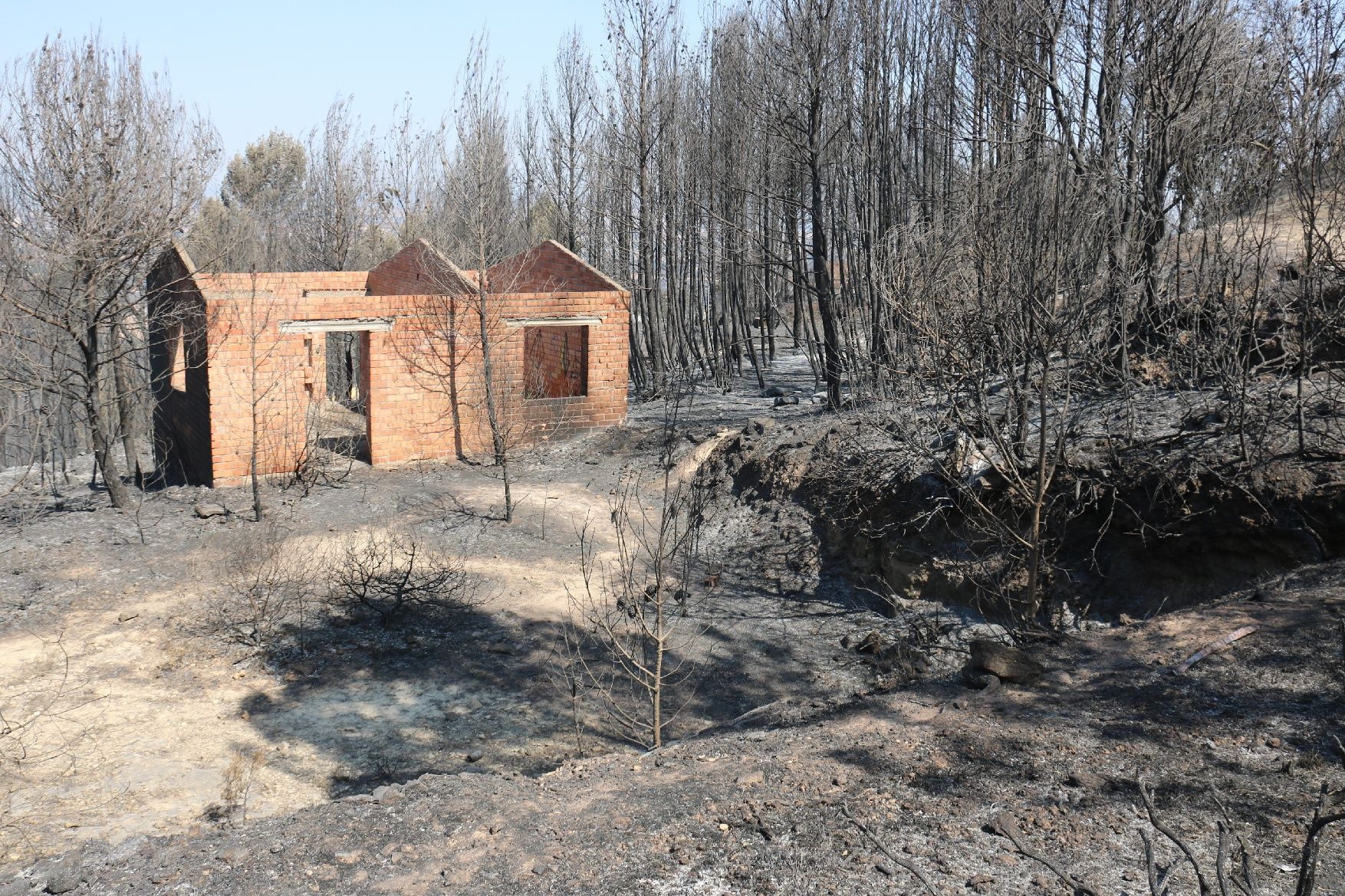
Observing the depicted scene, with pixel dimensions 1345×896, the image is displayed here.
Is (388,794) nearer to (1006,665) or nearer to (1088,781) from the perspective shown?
(1088,781)

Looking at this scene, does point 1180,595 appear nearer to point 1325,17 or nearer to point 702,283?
point 1325,17

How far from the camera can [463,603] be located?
10031 mm

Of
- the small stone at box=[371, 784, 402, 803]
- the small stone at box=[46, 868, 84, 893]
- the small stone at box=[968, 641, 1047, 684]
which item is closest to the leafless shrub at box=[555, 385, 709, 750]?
the small stone at box=[371, 784, 402, 803]

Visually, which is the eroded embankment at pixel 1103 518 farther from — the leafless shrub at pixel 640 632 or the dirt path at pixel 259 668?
the leafless shrub at pixel 640 632

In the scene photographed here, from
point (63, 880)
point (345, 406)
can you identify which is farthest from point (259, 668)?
point (345, 406)

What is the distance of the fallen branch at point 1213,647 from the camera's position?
19.3ft

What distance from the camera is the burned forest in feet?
15.5

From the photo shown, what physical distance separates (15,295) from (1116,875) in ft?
46.1

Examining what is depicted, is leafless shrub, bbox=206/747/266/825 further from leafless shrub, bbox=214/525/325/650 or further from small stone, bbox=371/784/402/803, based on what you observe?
leafless shrub, bbox=214/525/325/650

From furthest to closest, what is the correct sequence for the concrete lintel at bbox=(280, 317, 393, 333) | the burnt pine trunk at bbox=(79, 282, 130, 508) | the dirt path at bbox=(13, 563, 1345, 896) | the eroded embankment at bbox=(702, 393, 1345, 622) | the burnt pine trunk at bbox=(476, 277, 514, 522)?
the burnt pine trunk at bbox=(476, 277, 514, 522)
the concrete lintel at bbox=(280, 317, 393, 333)
the burnt pine trunk at bbox=(79, 282, 130, 508)
the eroded embankment at bbox=(702, 393, 1345, 622)
the dirt path at bbox=(13, 563, 1345, 896)

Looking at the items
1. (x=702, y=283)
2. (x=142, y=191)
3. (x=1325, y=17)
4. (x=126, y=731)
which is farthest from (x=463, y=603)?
(x=702, y=283)

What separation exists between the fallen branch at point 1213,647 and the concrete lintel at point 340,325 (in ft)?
38.3

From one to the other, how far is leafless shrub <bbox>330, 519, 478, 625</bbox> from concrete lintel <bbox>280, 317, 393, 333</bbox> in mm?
4840

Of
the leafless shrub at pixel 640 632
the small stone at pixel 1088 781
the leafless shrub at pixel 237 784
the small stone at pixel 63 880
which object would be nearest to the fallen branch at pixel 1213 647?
the small stone at pixel 1088 781
